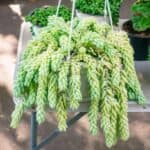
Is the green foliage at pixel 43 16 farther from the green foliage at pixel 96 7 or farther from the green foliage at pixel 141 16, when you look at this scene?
the green foliage at pixel 141 16

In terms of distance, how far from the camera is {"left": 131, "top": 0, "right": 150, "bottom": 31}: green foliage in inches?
67.0

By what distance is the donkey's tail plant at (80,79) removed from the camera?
1.30 m

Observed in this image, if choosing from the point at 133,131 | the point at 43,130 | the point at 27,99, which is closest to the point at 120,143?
the point at 133,131

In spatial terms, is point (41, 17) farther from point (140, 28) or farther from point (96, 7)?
point (140, 28)

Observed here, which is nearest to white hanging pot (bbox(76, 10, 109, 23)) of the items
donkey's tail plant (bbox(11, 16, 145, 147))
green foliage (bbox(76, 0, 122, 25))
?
green foliage (bbox(76, 0, 122, 25))

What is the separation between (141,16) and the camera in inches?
68.7

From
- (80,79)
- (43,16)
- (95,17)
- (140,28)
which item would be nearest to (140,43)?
(140,28)

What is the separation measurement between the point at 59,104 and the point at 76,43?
0.69ft

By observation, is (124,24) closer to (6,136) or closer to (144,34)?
(144,34)

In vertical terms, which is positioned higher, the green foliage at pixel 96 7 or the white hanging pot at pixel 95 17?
the green foliage at pixel 96 7

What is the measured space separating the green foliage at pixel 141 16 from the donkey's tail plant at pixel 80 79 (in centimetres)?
34

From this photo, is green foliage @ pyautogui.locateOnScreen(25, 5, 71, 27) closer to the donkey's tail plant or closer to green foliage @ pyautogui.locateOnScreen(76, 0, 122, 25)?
green foliage @ pyautogui.locateOnScreen(76, 0, 122, 25)

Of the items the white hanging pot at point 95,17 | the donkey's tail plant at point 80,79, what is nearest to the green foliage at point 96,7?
the white hanging pot at point 95,17

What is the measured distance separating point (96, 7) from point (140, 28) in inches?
8.9
